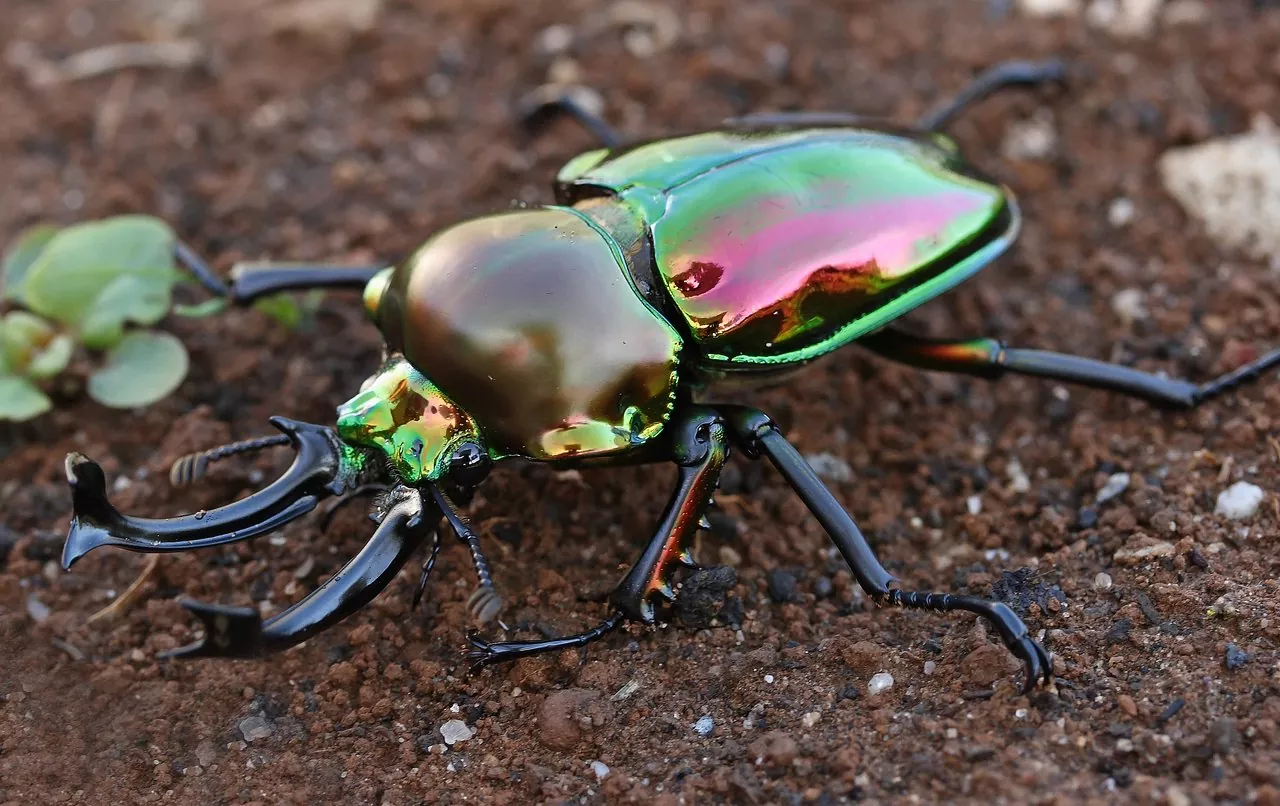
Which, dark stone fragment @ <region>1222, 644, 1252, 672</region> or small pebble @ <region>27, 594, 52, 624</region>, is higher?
dark stone fragment @ <region>1222, 644, 1252, 672</region>

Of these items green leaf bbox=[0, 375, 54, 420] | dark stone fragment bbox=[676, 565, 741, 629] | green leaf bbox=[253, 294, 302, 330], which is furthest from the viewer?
green leaf bbox=[253, 294, 302, 330]

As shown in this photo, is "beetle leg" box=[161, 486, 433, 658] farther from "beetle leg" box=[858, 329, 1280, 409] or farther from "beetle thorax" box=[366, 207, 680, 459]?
"beetle leg" box=[858, 329, 1280, 409]

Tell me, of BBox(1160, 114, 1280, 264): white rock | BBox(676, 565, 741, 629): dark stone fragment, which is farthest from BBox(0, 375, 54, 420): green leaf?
BBox(1160, 114, 1280, 264): white rock

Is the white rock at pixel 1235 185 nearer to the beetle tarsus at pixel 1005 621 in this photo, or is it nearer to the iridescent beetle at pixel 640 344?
the iridescent beetle at pixel 640 344

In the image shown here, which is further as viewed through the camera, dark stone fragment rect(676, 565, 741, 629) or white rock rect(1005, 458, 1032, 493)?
white rock rect(1005, 458, 1032, 493)

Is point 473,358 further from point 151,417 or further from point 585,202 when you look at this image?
point 151,417

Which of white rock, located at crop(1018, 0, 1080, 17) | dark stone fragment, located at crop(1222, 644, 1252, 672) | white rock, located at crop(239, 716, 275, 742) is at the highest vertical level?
white rock, located at crop(1018, 0, 1080, 17)

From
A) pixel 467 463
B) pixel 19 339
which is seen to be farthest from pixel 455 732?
pixel 19 339

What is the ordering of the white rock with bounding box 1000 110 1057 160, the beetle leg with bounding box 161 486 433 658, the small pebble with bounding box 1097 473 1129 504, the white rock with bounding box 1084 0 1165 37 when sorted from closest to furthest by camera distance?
A: the beetle leg with bounding box 161 486 433 658 → the small pebble with bounding box 1097 473 1129 504 → the white rock with bounding box 1000 110 1057 160 → the white rock with bounding box 1084 0 1165 37
